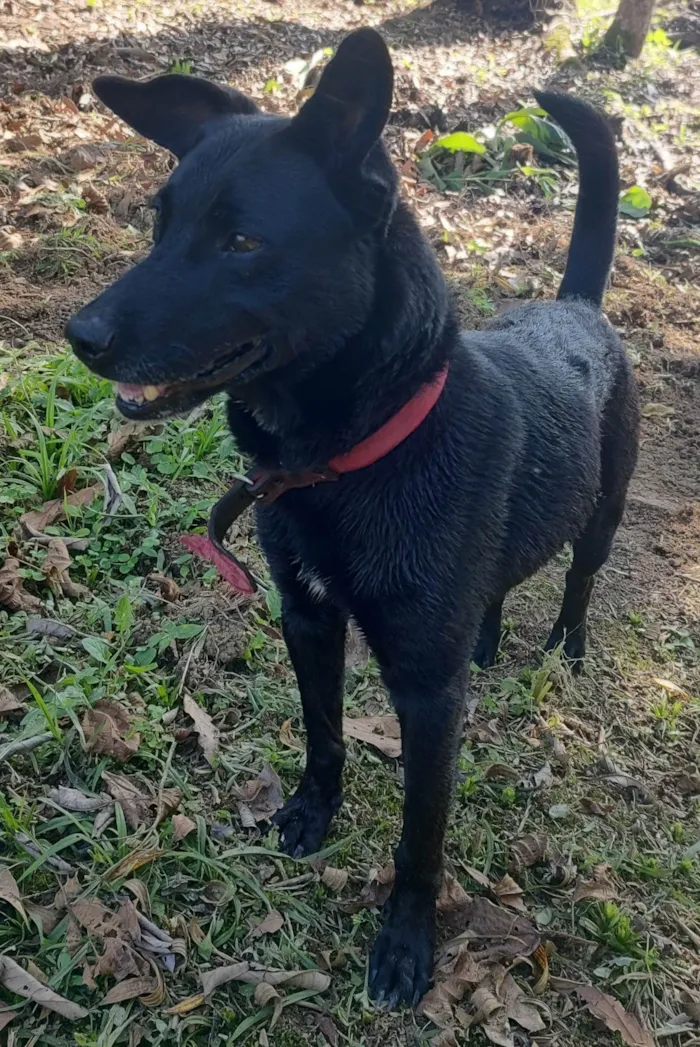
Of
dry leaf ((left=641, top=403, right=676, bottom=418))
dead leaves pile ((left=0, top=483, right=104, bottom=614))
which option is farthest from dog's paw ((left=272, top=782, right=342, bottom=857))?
dry leaf ((left=641, top=403, right=676, bottom=418))

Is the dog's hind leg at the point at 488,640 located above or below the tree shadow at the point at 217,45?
below

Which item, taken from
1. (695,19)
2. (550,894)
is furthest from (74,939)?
(695,19)

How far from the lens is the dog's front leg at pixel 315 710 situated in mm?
2238

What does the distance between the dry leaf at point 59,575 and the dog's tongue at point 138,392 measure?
53.9 inches

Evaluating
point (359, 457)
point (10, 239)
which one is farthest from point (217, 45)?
point (359, 457)

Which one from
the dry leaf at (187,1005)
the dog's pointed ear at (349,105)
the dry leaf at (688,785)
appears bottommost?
the dry leaf at (688,785)

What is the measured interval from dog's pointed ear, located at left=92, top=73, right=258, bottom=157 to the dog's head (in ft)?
1.01

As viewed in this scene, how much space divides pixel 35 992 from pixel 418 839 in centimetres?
97

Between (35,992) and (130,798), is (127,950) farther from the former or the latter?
(130,798)

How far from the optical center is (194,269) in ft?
5.66

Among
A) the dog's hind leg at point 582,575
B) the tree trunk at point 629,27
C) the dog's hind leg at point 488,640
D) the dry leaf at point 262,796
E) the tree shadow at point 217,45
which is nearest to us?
the dry leaf at point 262,796

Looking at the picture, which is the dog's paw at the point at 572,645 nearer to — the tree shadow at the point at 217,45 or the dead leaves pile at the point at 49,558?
the dead leaves pile at the point at 49,558

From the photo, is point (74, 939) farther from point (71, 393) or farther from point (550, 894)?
point (71, 393)

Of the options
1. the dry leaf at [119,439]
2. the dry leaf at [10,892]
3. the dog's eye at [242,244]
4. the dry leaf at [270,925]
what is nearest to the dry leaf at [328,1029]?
the dry leaf at [270,925]
